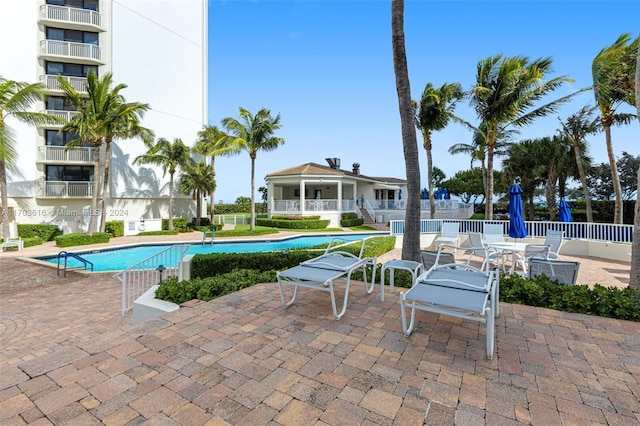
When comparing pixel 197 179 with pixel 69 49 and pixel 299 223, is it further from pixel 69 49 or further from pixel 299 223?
pixel 69 49

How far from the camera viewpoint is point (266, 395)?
2.43m

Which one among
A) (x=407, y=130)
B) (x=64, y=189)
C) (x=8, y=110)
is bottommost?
(x=64, y=189)

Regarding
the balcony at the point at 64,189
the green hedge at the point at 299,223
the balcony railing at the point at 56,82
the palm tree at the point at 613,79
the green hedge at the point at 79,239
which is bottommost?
the green hedge at the point at 79,239

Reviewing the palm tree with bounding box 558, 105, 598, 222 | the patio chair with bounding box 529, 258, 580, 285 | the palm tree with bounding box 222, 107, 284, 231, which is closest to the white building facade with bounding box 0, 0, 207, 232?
the palm tree with bounding box 222, 107, 284, 231

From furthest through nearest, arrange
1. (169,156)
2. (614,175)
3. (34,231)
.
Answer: (169,156), (34,231), (614,175)

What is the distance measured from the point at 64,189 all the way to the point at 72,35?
35.4 feet

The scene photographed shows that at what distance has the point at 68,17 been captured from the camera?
1967cm

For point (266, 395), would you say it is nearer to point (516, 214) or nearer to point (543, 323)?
point (543, 323)

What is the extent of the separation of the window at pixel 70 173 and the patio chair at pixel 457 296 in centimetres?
2441

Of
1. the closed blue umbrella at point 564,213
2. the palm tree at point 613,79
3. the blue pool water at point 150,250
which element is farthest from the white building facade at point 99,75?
the palm tree at point 613,79

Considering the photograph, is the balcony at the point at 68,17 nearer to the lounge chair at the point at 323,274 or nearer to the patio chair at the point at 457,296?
the lounge chair at the point at 323,274

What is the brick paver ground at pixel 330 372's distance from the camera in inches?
87.0

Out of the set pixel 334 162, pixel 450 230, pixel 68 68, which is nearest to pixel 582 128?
pixel 450 230

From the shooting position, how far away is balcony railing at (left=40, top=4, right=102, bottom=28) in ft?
63.6
